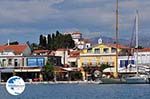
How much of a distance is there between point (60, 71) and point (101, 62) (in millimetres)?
11539

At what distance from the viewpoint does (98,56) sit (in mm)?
107812

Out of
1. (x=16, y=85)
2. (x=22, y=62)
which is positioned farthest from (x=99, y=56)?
(x=16, y=85)

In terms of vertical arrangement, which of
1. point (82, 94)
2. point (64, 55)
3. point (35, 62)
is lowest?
point (82, 94)

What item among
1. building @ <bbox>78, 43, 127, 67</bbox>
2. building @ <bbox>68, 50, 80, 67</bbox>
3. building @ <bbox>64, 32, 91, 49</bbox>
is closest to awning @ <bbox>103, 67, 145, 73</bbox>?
building @ <bbox>78, 43, 127, 67</bbox>

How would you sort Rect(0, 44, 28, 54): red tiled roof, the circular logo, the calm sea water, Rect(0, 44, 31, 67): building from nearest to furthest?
the circular logo → the calm sea water → Rect(0, 44, 31, 67): building → Rect(0, 44, 28, 54): red tiled roof

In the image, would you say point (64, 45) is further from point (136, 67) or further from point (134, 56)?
point (136, 67)

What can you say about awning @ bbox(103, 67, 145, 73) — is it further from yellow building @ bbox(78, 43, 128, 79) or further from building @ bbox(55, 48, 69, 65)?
building @ bbox(55, 48, 69, 65)

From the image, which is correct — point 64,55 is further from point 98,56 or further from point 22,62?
point 22,62

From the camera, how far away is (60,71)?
99.1m

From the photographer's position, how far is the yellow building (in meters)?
107

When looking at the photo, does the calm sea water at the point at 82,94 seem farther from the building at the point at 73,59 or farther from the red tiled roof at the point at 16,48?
the building at the point at 73,59

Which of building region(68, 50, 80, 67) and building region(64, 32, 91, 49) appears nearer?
building region(68, 50, 80, 67)

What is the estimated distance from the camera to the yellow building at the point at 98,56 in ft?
350

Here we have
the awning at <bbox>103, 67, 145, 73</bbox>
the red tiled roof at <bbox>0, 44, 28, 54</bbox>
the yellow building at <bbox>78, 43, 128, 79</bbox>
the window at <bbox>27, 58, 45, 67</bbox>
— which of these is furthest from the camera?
the red tiled roof at <bbox>0, 44, 28, 54</bbox>
